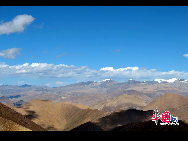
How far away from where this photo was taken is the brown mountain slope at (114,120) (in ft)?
240

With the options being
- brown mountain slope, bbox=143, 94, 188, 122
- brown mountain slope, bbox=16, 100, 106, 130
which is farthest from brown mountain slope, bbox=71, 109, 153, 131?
brown mountain slope, bbox=143, 94, 188, 122

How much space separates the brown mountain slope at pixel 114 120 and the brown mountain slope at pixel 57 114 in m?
18.7

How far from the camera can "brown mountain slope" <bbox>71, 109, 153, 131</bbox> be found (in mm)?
73144

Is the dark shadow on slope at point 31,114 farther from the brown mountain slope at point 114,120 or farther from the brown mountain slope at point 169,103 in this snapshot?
the brown mountain slope at point 169,103

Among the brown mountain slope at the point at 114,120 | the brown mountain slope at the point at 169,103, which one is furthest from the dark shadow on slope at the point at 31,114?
the brown mountain slope at the point at 169,103

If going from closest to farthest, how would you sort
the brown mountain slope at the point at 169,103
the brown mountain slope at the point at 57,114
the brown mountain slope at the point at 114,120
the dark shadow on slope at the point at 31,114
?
the brown mountain slope at the point at 114,120 < the brown mountain slope at the point at 57,114 < the dark shadow on slope at the point at 31,114 < the brown mountain slope at the point at 169,103

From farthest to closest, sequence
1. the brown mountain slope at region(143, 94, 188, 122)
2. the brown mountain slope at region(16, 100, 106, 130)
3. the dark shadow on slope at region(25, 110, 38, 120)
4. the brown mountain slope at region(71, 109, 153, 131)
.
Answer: the brown mountain slope at region(143, 94, 188, 122) → the dark shadow on slope at region(25, 110, 38, 120) → the brown mountain slope at region(16, 100, 106, 130) → the brown mountain slope at region(71, 109, 153, 131)

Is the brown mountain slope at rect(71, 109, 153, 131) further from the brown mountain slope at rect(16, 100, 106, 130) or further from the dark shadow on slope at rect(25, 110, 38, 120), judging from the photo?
the dark shadow on slope at rect(25, 110, 38, 120)

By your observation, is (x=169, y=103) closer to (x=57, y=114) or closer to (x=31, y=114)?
(x=57, y=114)

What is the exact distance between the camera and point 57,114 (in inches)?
5138

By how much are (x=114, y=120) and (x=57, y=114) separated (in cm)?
5618

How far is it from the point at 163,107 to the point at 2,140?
19065 centimetres

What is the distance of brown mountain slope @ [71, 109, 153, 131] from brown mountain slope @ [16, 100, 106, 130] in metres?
18.7
